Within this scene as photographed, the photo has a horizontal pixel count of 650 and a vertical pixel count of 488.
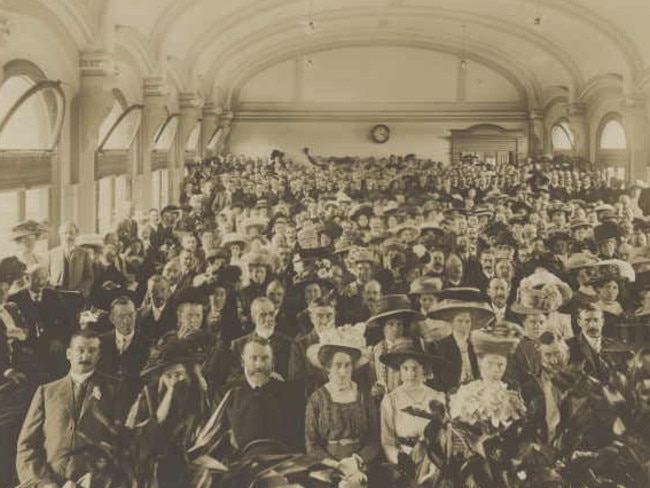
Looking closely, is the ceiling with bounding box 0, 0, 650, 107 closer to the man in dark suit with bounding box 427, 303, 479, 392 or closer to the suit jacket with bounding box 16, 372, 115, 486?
the man in dark suit with bounding box 427, 303, 479, 392

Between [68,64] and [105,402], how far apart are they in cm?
350

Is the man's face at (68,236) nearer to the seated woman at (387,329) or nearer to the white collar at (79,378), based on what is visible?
the white collar at (79,378)

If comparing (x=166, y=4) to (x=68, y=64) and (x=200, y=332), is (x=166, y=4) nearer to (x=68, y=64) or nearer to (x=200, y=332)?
(x=68, y=64)

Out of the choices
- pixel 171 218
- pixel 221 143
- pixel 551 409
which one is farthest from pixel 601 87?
pixel 171 218

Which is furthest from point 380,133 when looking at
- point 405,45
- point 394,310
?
point 394,310

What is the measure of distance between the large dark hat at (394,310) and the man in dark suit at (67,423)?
2.01 m

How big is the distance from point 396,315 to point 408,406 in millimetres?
767

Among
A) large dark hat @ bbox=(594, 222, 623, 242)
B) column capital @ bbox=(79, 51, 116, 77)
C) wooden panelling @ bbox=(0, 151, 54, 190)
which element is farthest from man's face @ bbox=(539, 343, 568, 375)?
column capital @ bbox=(79, 51, 116, 77)

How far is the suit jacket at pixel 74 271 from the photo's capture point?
589 cm

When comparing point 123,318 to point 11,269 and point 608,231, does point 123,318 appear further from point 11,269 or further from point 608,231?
point 608,231

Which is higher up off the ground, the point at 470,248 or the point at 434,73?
the point at 434,73

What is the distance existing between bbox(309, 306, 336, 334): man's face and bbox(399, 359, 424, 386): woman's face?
684mm

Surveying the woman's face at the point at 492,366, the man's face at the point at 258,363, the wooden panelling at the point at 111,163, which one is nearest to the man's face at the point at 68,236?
the wooden panelling at the point at 111,163

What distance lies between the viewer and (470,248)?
6.74 m
